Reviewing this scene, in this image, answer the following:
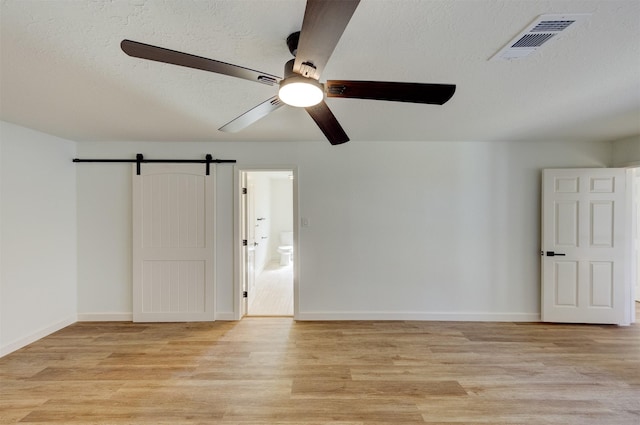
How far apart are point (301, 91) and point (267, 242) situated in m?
5.63

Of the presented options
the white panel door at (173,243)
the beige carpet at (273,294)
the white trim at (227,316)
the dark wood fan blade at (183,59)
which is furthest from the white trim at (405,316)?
the dark wood fan blade at (183,59)

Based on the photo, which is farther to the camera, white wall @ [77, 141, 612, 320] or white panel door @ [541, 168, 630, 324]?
white wall @ [77, 141, 612, 320]

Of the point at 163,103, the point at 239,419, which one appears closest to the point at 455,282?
the point at 239,419

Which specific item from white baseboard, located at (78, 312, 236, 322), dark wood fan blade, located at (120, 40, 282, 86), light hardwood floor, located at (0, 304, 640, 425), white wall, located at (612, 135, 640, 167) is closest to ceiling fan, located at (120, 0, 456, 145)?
dark wood fan blade, located at (120, 40, 282, 86)

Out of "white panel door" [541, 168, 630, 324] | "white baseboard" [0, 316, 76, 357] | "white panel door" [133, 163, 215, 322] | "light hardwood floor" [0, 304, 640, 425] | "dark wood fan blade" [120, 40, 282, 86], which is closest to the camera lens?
"dark wood fan blade" [120, 40, 282, 86]

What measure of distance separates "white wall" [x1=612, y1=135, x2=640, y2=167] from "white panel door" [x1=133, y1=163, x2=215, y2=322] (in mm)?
4902

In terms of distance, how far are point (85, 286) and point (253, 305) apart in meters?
2.06

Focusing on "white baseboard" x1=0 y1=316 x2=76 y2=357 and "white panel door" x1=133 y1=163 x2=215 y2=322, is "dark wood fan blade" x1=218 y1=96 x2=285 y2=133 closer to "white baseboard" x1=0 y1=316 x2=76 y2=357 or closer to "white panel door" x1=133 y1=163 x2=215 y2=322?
"white panel door" x1=133 y1=163 x2=215 y2=322

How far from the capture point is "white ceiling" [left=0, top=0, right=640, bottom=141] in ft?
3.60

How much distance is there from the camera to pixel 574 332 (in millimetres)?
2838

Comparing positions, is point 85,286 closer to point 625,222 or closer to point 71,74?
point 71,74

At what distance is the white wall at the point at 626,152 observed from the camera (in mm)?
2848

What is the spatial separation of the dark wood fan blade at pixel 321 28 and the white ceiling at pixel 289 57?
0.86 ft

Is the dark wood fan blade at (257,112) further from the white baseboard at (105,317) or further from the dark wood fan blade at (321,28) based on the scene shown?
the white baseboard at (105,317)
